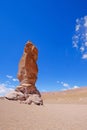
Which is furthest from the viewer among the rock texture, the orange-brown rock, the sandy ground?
the orange-brown rock

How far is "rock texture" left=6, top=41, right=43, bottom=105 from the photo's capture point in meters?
26.6

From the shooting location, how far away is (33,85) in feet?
100.0

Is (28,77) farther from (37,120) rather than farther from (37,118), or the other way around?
(37,120)

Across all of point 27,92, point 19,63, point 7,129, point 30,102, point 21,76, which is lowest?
point 7,129

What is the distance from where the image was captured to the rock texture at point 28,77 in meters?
26.6

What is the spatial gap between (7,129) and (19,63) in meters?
24.3

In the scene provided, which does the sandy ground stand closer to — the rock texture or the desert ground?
the desert ground

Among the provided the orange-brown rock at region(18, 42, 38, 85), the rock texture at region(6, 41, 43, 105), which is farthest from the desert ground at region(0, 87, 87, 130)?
the orange-brown rock at region(18, 42, 38, 85)

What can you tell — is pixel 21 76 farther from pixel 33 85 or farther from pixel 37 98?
pixel 37 98

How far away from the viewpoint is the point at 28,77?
30.8 m

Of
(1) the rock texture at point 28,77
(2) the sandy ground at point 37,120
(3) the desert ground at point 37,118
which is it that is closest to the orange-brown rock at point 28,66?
(1) the rock texture at point 28,77

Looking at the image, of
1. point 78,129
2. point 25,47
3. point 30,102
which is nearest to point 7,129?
point 78,129

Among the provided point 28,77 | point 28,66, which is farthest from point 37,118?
point 28,66

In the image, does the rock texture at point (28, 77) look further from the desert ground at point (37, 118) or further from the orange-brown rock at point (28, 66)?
the desert ground at point (37, 118)
